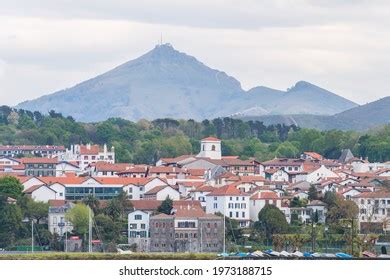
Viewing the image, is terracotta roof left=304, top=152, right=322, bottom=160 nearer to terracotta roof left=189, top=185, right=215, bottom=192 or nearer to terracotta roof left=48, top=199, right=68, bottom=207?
terracotta roof left=189, top=185, right=215, bottom=192

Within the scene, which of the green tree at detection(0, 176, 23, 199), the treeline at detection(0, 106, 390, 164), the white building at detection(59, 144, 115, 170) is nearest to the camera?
the green tree at detection(0, 176, 23, 199)

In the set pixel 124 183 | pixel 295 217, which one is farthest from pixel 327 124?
pixel 295 217

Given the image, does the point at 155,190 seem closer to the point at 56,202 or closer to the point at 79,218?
the point at 56,202

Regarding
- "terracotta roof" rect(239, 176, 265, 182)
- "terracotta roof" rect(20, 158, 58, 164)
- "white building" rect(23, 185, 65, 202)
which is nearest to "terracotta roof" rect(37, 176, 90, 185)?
"white building" rect(23, 185, 65, 202)

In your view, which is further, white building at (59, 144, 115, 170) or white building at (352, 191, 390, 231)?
white building at (59, 144, 115, 170)

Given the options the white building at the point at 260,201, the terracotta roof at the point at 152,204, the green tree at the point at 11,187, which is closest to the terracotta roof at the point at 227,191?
the white building at the point at 260,201

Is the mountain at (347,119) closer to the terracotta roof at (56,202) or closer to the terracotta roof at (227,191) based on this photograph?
the terracotta roof at (227,191)

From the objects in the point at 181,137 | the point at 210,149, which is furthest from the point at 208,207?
the point at 181,137
